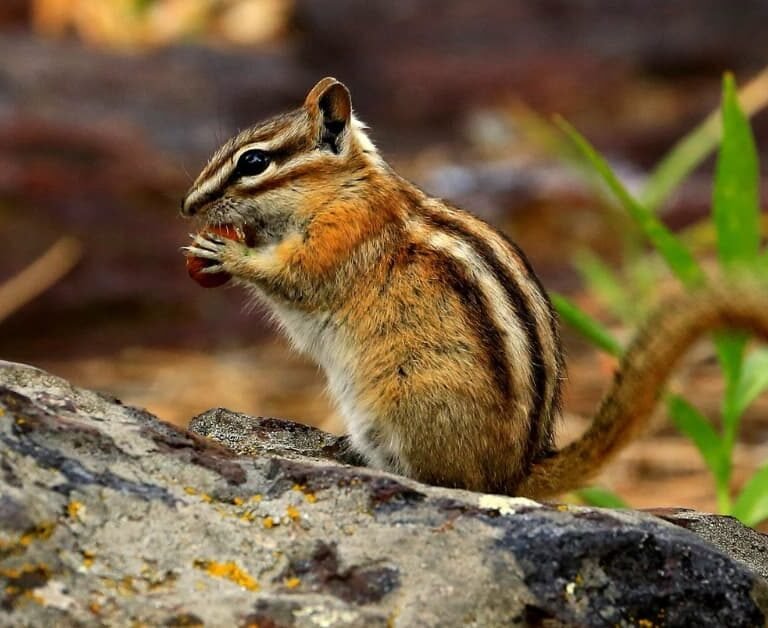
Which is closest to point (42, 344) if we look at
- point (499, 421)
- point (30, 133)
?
point (30, 133)

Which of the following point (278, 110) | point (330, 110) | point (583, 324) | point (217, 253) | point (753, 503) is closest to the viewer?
point (217, 253)

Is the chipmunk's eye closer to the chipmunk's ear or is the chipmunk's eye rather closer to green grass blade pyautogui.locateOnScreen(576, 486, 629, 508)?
the chipmunk's ear

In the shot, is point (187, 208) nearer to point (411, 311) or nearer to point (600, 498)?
point (411, 311)

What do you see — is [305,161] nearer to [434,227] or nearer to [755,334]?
[434,227]

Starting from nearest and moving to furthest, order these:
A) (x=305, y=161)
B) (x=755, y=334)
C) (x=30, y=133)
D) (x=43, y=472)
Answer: (x=43, y=472) → (x=755, y=334) → (x=305, y=161) → (x=30, y=133)

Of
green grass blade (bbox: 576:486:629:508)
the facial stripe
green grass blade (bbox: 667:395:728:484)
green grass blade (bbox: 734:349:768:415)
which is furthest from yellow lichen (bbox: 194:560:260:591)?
green grass blade (bbox: 734:349:768:415)

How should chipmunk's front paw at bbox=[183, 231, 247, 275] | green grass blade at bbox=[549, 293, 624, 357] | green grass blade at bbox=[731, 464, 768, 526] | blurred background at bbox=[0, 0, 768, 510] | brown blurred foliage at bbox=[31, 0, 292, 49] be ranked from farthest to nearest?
brown blurred foliage at bbox=[31, 0, 292, 49], blurred background at bbox=[0, 0, 768, 510], green grass blade at bbox=[549, 293, 624, 357], green grass blade at bbox=[731, 464, 768, 526], chipmunk's front paw at bbox=[183, 231, 247, 275]

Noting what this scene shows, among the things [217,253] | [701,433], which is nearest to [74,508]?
[217,253]
